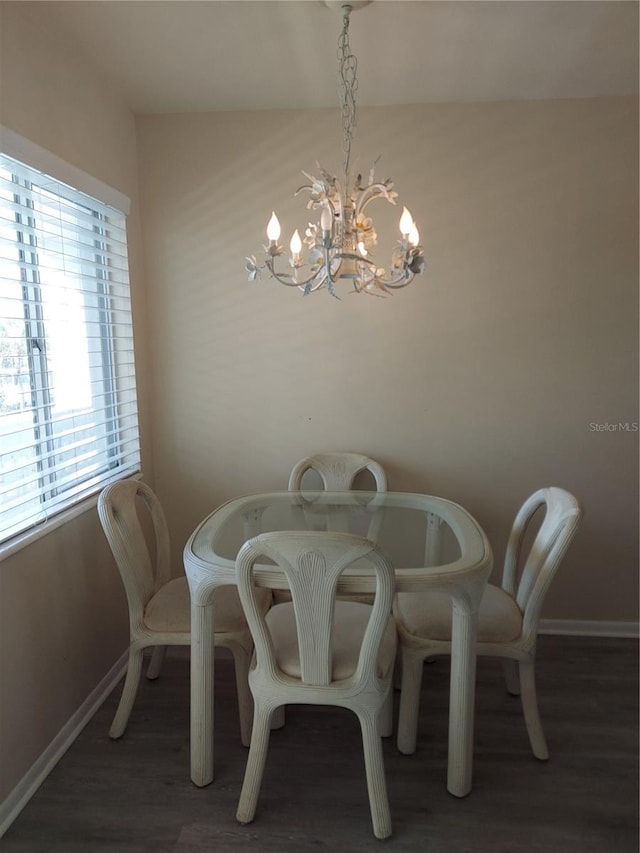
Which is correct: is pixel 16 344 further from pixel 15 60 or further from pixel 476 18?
pixel 476 18

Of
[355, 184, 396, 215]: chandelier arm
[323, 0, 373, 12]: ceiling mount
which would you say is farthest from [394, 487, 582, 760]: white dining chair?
[323, 0, 373, 12]: ceiling mount

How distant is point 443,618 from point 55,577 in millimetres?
1361

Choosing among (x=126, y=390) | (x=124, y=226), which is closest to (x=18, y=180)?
(x=124, y=226)

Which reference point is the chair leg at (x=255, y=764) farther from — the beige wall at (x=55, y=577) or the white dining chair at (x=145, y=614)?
the beige wall at (x=55, y=577)

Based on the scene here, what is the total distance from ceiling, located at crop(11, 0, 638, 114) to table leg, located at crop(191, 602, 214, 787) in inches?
75.0

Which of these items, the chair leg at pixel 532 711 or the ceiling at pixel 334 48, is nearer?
the ceiling at pixel 334 48

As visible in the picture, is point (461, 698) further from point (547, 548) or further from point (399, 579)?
point (547, 548)

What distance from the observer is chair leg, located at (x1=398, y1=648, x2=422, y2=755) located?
1937 mm

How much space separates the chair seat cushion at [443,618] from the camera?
1.92 meters

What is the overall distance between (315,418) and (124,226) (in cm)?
123

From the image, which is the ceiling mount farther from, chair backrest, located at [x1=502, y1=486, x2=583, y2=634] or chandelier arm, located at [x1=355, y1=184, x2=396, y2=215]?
chair backrest, located at [x1=502, y1=486, x2=583, y2=634]

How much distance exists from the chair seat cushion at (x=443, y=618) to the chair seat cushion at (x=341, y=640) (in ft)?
0.23

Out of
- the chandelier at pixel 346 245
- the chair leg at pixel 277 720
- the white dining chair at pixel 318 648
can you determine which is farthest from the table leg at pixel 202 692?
the chandelier at pixel 346 245

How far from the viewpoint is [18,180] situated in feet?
6.13
